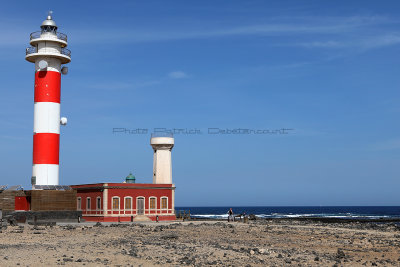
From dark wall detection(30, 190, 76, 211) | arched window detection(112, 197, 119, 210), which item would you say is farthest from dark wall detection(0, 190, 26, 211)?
arched window detection(112, 197, 119, 210)

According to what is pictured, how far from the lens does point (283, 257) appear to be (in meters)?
18.6

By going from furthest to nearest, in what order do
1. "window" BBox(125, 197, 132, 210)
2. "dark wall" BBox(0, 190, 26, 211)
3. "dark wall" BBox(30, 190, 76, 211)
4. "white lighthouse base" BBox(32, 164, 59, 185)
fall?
"window" BBox(125, 197, 132, 210) < "dark wall" BBox(0, 190, 26, 211) < "white lighthouse base" BBox(32, 164, 59, 185) < "dark wall" BBox(30, 190, 76, 211)

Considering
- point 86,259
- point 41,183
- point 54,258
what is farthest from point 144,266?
Answer: point 41,183

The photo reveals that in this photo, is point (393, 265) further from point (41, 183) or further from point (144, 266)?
point (41, 183)

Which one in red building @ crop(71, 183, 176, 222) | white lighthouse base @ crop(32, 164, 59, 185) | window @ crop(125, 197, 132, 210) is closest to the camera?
white lighthouse base @ crop(32, 164, 59, 185)

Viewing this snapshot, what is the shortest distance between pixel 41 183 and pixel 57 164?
6.05 feet

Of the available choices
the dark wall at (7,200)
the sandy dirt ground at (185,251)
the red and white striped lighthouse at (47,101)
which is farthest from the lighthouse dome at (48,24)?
the sandy dirt ground at (185,251)

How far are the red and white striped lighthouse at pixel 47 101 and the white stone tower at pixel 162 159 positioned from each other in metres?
12.2

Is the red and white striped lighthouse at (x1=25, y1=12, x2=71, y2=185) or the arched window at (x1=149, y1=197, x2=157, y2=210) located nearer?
the red and white striped lighthouse at (x1=25, y1=12, x2=71, y2=185)

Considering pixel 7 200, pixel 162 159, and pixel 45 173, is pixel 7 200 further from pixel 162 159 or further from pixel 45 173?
pixel 162 159

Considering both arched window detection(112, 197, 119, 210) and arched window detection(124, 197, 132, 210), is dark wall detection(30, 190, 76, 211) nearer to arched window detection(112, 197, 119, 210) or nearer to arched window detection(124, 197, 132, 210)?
arched window detection(112, 197, 119, 210)

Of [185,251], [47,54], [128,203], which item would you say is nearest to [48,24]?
[47,54]

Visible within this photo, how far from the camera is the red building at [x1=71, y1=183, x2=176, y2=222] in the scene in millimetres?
42969

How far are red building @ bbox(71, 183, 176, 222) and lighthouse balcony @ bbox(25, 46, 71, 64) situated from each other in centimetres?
1069
